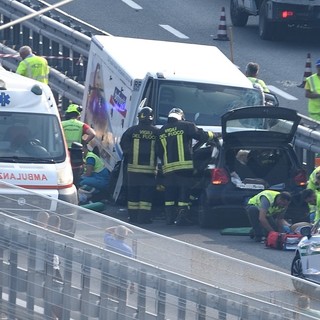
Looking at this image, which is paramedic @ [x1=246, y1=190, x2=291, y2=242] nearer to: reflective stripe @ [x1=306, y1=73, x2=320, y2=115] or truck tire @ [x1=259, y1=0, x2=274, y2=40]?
reflective stripe @ [x1=306, y1=73, x2=320, y2=115]

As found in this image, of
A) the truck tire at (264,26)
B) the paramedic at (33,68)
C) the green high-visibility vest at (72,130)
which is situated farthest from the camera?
the truck tire at (264,26)

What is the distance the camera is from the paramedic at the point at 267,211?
15.4m

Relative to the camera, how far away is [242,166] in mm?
16438

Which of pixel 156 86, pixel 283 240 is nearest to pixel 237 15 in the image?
pixel 156 86

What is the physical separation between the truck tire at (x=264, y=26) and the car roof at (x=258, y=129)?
10520 mm

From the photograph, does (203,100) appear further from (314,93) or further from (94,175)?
(314,93)

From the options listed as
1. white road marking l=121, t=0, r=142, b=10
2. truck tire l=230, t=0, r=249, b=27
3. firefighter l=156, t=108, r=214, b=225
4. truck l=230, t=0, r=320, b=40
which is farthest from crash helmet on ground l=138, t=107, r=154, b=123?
white road marking l=121, t=0, r=142, b=10

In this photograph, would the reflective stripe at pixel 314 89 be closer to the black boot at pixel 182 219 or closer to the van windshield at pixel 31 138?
the black boot at pixel 182 219

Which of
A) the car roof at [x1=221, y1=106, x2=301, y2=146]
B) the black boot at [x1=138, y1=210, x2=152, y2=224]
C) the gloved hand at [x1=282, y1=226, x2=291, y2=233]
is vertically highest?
the car roof at [x1=221, y1=106, x2=301, y2=146]

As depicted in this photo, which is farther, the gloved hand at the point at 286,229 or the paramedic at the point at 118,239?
the gloved hand at the point at 286,229

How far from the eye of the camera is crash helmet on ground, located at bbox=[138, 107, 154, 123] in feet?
52.9

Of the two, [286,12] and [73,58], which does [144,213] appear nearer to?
[73,58]

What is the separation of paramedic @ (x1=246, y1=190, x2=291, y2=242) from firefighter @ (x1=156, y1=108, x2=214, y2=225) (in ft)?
3.43

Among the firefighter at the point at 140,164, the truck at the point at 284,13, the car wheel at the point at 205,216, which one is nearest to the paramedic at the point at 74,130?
the firefighter at the point at 140,164
